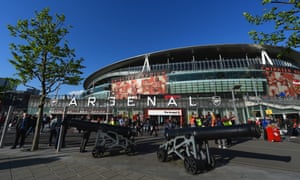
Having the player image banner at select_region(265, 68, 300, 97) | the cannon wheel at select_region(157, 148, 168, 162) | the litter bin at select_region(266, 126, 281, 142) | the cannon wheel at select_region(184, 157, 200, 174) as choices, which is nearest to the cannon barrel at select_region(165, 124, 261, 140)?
the cannon wheel at select_region(184, 157, 200, 174)

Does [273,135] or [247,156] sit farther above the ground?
[273,135]

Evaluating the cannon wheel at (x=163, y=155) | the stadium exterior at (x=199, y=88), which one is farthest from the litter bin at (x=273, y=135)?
the cannon wheel at (x=163, y=155)

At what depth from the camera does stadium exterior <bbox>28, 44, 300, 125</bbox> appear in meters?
27.8

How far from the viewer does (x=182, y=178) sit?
11.1 ft

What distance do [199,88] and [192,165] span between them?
118ft

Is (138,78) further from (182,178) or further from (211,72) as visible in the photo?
(182,178)

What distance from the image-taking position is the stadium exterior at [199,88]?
27839mm

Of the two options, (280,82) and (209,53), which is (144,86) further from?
(280,82)

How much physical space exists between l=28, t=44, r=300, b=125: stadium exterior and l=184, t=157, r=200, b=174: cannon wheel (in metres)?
17.9

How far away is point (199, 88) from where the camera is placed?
37.6 m

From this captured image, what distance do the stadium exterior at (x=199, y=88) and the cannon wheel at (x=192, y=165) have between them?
17877 millimetres

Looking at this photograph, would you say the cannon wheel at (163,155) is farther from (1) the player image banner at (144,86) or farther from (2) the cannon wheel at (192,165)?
(1) the player image banner at (144,86)

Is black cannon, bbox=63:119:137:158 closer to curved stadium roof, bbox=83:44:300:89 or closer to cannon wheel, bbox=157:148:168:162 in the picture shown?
cannon wheel, bbox=157:148:168:162

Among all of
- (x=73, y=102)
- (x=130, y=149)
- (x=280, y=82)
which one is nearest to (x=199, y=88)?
(x=280, y=82)
